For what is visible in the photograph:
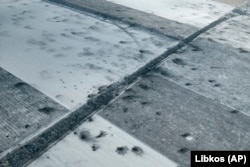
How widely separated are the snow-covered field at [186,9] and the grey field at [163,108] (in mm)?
1294

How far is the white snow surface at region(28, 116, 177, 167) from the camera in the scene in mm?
2068

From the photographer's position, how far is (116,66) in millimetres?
3395

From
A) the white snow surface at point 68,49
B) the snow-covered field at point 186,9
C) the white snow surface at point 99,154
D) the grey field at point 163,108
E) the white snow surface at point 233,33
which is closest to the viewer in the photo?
the white snow surface at point 99,154

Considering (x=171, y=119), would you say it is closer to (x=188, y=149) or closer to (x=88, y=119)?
(x=188, y=149)

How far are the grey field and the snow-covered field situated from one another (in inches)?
51.0

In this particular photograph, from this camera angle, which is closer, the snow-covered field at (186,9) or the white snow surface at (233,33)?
the white snow surface at (233,33)

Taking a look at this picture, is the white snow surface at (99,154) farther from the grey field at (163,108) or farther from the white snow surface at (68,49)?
the white snow surface at (68,49)

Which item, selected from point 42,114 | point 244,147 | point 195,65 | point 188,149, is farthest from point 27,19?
point 244,147

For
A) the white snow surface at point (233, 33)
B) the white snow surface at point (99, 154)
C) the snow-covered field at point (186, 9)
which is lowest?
the white snow surface at point (99, 154)

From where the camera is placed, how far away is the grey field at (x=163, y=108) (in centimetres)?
229

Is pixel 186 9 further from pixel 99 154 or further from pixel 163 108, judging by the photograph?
pixel 99 154

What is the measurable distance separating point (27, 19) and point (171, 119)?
122 inches

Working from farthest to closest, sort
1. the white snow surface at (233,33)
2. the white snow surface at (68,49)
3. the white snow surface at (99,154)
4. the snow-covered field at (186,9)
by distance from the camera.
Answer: the snow-covered field at (186,9) < the white snow surface at (233,33) < the white snow surface at (68,49) < the white snow surface at (99,154)

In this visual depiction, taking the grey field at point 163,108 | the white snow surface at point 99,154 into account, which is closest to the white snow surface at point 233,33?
the grey field at point 163,108
